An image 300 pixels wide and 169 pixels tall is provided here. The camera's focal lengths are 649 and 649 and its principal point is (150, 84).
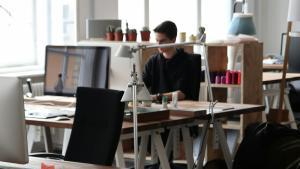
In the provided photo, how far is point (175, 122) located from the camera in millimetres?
3920

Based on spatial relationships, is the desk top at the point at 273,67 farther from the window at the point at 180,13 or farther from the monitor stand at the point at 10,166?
the monitor stand at the point at 10,166

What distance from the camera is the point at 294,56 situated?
743 cm

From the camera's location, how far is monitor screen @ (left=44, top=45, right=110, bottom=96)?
4348 mm

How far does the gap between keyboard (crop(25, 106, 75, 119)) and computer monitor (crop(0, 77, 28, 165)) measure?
1.44m

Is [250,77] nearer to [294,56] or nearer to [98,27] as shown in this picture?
[98,27]

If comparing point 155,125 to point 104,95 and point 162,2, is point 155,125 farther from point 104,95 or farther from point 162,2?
point 162,2

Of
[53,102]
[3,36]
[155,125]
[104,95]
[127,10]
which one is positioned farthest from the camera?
[127,10]

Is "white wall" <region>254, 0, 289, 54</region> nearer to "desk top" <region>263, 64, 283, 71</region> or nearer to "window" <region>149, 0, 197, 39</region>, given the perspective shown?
"window" <region>149, 0, 197, 39</region>

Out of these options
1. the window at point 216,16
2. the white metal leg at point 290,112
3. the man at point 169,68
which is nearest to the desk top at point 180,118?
the man at point 169,68

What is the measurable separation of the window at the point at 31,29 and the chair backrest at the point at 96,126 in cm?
293

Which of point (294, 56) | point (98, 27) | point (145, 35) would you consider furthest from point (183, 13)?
point (98, 27)

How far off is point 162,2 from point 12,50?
2482mm

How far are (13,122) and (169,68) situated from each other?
254 cm

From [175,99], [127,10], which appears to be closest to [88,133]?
[175,99]
